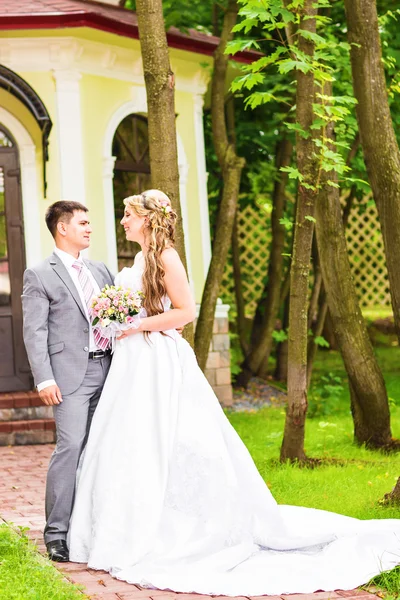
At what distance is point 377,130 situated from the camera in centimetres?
611

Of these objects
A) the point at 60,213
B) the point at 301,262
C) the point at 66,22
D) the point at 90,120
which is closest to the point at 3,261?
the point at 90,120

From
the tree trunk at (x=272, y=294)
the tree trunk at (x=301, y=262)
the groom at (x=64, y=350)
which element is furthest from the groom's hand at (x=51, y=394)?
the tree trunk at (x=272, y=294)

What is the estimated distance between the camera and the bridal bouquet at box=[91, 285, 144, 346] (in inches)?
192

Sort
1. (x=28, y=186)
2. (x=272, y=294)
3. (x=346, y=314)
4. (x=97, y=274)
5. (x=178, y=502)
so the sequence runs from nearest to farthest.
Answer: (x=178, y=502), (x=97, y=274), (x=346, y=314), (x=28, y=186), (x=272, y=294)

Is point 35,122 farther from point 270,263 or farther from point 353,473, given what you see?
point 353,473

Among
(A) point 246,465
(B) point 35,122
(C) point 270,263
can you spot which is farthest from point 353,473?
(C) point 270,263

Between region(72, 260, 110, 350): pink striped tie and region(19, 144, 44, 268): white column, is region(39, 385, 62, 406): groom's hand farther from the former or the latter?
region(19, 144, 44, 268): white column

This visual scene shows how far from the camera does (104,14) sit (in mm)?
9867

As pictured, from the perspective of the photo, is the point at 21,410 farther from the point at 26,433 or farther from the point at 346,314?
the point at 346,314

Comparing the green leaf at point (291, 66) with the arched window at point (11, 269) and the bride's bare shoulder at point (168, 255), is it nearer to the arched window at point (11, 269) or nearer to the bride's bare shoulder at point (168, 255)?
the bride's bare shoulder at point (168, 255)

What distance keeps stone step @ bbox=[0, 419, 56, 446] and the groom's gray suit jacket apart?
458 centimetres

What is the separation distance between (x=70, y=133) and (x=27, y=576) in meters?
6.56

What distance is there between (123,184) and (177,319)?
628cm

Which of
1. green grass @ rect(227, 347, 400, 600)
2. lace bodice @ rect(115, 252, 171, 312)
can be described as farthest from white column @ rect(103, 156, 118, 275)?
lace bodice @ rect(115, 252, 171, 312)
